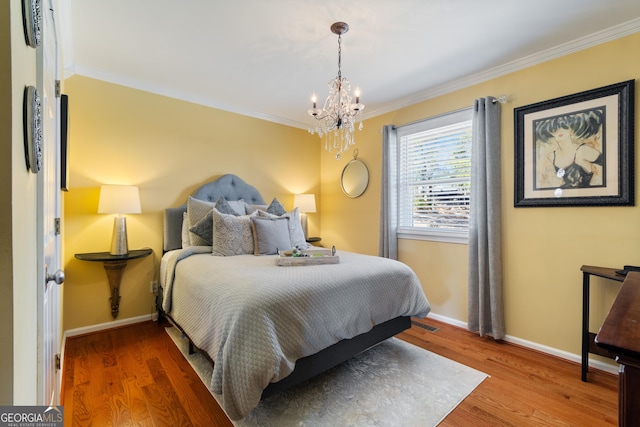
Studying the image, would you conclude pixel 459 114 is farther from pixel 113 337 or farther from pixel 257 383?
pixel 113 337

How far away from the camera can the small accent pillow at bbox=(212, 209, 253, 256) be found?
2.66 metres

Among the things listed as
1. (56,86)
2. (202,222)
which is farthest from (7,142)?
(202,222)

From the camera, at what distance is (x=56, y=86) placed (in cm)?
165

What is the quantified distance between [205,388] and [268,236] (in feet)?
4.25

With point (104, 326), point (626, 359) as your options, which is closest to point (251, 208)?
point (104, 326)

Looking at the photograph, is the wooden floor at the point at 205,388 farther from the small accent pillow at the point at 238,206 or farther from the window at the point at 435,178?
the small accent pillow at the point at 238,206

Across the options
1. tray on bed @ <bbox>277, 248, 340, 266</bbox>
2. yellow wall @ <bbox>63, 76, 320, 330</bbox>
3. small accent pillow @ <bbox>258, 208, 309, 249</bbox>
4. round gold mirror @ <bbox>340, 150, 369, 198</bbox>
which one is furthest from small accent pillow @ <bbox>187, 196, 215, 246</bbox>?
round gold mirror @ <bbox>340, 150, 369, 198</bbox>

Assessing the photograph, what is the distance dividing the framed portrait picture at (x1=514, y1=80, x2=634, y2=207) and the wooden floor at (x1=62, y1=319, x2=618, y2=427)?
1.34 metres

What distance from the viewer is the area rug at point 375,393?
1.65m

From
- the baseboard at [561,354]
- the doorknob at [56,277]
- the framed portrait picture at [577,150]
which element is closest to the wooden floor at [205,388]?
the baseboard at [561,354]

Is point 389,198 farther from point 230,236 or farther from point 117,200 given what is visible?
point 117,200

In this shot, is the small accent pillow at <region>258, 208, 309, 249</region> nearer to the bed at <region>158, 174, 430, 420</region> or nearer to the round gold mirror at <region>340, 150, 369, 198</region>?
the bed at <region>158, 174, 430, 420</region>

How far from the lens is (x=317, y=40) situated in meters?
2.30

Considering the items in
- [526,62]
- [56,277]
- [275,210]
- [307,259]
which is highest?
[526,62]
